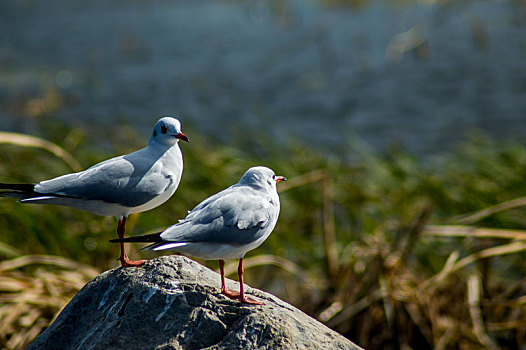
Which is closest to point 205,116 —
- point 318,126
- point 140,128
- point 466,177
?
point 140,128

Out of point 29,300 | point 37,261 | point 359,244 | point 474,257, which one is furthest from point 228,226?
point 359,244

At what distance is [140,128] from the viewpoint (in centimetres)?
1552

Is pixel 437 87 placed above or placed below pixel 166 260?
below

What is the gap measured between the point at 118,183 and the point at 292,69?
1619cm

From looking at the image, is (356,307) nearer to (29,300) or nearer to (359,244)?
(359,244)

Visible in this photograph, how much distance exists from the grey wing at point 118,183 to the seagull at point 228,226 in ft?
0.91

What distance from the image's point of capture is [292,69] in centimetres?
1912

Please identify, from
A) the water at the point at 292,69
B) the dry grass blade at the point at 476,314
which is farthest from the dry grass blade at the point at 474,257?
the water at the point at 292,69

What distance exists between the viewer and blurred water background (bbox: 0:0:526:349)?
19.7ft

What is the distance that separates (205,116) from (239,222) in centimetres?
1366

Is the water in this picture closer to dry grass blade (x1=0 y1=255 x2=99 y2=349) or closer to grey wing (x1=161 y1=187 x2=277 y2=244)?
dry grass blade (x1=0 y1=255 x2=99 y2=349)

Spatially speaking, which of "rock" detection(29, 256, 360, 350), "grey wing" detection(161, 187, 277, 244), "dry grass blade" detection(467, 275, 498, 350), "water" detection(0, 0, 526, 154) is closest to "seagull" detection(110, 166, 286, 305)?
"grey wing" detection(161, 187, 277, 244)

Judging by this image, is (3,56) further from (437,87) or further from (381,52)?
(437,87)

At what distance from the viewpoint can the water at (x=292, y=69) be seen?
15.7 meters
